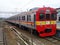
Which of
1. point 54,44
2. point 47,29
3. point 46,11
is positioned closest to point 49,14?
point 46,11

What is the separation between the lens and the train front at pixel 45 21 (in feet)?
45.4

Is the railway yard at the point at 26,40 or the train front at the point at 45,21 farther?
the train front at the point at 45,21

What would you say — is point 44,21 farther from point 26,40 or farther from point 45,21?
point 26,40

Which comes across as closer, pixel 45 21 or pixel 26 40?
pixel 26 40

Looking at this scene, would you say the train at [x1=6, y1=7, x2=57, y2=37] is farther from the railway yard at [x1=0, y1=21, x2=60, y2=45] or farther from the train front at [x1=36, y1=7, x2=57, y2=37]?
the railway yard at [x1=0, y1=21, x2=60, y2=45]

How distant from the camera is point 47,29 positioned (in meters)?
14.3

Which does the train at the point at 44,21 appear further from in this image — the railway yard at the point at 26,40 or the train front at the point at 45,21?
the railway yard at the point at 26,40

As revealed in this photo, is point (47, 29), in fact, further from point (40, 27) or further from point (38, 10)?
point (38, 10)

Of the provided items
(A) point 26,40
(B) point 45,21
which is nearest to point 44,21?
(B) point 45,21

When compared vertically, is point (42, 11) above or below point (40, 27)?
above

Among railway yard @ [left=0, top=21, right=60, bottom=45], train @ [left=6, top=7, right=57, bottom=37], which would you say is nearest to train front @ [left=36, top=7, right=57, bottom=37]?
train @ [left=6, top=7, right=57, bottom=37]

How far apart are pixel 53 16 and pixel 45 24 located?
129 centimetres

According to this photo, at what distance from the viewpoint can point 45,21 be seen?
14.0m

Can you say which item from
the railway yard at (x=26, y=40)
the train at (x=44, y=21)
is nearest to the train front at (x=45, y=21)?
the train at (x=44, y=21)
